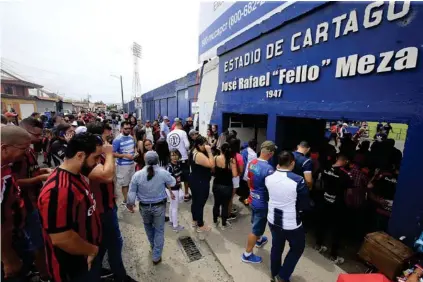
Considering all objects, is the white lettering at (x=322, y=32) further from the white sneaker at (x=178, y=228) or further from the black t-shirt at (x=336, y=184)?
the white sneaker at (x=178, y=228)

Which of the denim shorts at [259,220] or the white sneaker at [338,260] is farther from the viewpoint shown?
the white sneaker at [338,260]

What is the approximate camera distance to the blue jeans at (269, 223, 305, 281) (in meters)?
2.55

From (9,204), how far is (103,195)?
84 centimetres

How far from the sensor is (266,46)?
4.82 m

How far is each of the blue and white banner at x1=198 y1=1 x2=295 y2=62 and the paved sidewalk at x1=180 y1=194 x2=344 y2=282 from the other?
4.61m

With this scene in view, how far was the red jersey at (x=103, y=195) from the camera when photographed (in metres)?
2.50

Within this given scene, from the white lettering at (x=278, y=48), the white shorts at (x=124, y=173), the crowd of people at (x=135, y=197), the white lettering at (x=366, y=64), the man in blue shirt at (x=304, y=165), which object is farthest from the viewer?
the white shorts at (x=124, y=173)

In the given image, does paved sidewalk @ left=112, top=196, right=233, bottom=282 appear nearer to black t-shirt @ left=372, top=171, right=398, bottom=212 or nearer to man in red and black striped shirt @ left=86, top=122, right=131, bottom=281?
man in red and black striped shirt @ left=86, top=122, right=131, bottom=281

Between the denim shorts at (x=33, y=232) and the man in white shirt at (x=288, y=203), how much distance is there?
2.86m

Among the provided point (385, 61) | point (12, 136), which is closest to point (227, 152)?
point (385, 61)

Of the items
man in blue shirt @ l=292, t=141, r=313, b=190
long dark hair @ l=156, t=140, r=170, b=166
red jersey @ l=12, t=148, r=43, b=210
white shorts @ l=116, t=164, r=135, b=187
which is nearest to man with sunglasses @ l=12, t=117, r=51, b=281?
red jersey @ l=12, t=148, r=43, b=210

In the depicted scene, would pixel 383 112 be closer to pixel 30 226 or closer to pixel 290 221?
pixel 290 221

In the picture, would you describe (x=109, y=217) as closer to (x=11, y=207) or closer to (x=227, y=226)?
(x=11, y=207)

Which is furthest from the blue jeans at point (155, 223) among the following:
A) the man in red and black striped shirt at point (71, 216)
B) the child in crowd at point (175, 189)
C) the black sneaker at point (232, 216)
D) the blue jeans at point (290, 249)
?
the black sneaker at point (232, 216)
